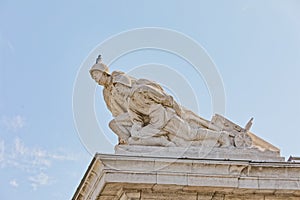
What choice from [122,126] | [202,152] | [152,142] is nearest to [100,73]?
[122,126]

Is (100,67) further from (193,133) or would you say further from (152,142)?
(193,133)

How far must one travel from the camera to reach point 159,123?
12227mm

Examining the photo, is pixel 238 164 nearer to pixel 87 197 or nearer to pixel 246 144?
pixel 246 144

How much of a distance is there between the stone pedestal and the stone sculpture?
0.84m

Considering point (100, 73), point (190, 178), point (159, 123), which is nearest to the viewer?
point (190, 178)

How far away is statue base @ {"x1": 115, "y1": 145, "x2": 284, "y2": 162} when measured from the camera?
11.6 m

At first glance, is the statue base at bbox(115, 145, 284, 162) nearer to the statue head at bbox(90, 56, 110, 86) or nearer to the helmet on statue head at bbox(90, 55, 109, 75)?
the statue head at bbox(90, 56, 110, 86)

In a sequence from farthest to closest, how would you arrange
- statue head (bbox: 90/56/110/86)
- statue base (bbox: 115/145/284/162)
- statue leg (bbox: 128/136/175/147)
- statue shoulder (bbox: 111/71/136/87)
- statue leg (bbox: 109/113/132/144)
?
statue head (bbox: 90/56/110/86)
statue shoulder (bbox: 111/71/136/87)
statue leg (bbox: 109/113/132/144)
statue leg (bbox: 128/136/175/147)
statue base (bbox: 115/145/284/162)

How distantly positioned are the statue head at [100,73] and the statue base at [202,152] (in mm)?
1920

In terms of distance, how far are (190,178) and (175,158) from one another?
1.37 feet

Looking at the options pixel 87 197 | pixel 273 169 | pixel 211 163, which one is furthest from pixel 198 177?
pixel 87 197

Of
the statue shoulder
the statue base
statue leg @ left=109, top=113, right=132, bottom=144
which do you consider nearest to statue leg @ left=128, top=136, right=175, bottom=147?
the statue base

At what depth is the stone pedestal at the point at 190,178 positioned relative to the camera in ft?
36.2

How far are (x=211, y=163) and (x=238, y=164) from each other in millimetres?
441
